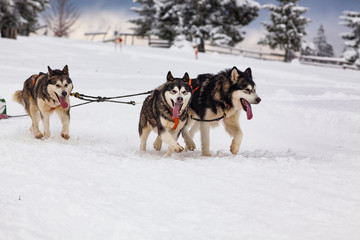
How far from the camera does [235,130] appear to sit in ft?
21.2

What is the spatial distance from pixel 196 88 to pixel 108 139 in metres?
3.04

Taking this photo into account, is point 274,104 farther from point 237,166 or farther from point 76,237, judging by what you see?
point 76,237

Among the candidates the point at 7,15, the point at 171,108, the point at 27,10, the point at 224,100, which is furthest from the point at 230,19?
the point at 171,108

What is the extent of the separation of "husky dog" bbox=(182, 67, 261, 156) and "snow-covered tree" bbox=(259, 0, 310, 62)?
94.7 ft

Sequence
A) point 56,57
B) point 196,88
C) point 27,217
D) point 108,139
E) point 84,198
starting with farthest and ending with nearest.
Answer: point 56,57, point 108,139, point 196,88, point 84,198, point 27,217

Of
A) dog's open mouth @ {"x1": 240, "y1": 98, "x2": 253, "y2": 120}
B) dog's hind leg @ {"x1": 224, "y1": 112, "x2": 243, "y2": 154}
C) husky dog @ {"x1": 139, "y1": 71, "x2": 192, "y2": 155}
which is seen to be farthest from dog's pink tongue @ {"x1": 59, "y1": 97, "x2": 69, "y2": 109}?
dog's open mouth @ {"x1": 240, "y1": 98, "x2": 253, "y2": 120}

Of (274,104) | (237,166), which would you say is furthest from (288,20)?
(237,166)

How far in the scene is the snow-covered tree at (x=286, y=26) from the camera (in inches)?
1302

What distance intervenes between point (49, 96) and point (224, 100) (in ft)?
10.5

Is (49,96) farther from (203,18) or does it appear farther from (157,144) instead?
(203,18)

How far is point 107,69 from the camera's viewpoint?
1972 cm

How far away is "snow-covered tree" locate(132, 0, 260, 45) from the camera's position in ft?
109

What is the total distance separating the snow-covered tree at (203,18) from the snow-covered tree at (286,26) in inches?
79.3

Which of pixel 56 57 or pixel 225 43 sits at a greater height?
pixel 225 43
